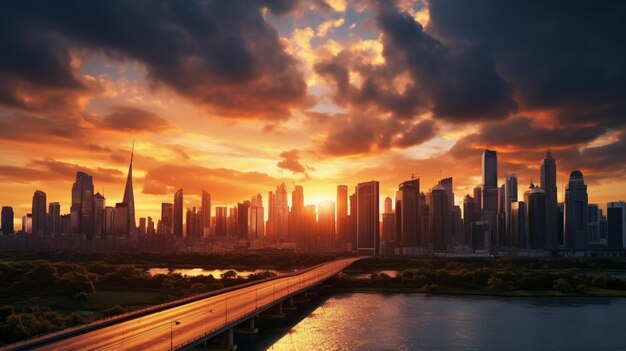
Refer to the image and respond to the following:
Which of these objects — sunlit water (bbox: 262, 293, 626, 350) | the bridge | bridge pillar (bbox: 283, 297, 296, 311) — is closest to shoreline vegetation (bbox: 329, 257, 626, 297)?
sunlit water (bbox: 262, 293, 626, 350)

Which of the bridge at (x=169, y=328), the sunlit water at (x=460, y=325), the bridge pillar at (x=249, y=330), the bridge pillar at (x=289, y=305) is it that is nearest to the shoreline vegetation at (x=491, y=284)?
the sunlit water at (x=460, y=325)

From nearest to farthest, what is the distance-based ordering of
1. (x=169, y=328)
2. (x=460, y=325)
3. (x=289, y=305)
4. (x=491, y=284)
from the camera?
1. (x=169, y=328)
2. (x=460, y=325)
3. (x=289, y=305)
4. (x=491, y=284)

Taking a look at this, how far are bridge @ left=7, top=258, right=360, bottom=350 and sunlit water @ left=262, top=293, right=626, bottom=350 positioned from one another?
7.70 meters

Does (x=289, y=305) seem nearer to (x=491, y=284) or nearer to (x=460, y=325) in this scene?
(x=460, y=325)

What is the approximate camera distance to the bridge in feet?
161

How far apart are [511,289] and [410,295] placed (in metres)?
27.4

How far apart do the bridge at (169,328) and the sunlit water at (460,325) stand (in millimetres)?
7704

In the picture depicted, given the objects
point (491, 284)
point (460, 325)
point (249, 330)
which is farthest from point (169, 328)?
point (491, 284)

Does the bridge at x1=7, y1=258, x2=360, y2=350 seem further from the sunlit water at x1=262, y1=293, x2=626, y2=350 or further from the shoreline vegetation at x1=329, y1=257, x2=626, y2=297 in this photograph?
the shoreline vegetation at x1=329, y1=257, x2=626, y2=297

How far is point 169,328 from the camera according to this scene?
5812cm

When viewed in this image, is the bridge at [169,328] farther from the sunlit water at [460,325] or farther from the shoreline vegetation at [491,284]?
the shoreline vegetation at [491,284]

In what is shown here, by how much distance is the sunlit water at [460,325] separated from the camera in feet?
236

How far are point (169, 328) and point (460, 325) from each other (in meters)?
49.0

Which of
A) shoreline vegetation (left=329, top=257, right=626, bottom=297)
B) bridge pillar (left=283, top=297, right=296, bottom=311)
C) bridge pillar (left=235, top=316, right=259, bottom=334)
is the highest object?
bridge pillar (left=235, top=316, right=259, bottom=334)
